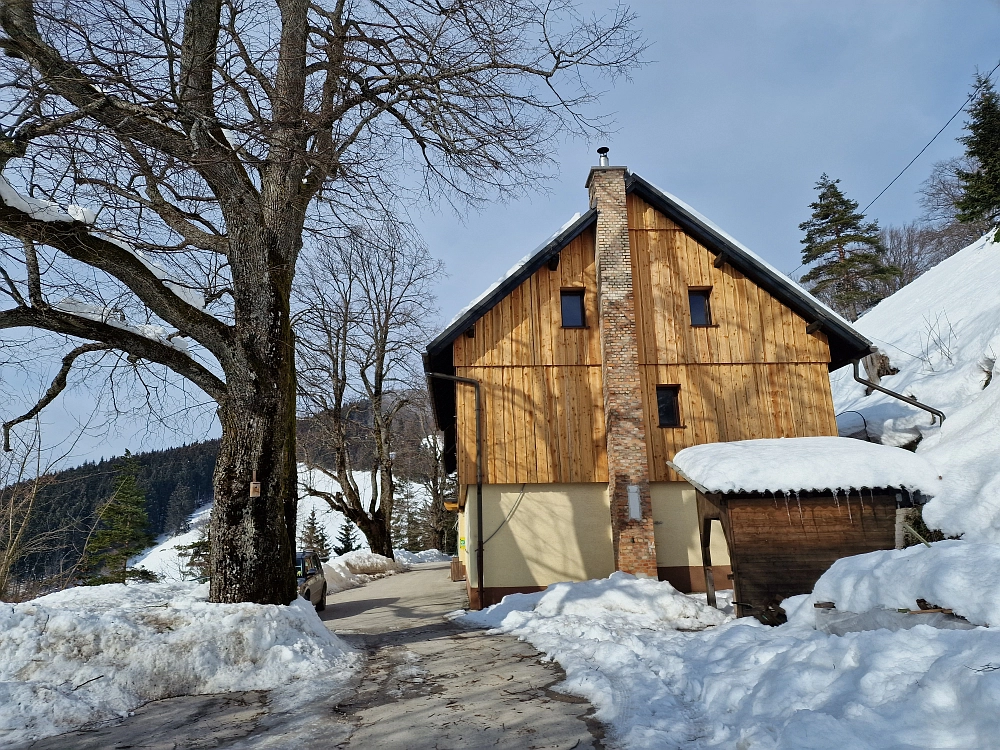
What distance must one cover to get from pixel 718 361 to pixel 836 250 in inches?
1305

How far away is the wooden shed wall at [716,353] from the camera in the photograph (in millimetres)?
14766

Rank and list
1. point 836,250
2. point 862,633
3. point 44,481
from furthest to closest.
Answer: point 836,250
point 44,481
point 862,633

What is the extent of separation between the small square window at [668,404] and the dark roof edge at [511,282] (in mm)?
4055

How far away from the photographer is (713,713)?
493 cm

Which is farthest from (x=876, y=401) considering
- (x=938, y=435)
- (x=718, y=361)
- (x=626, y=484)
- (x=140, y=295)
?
(x=140, y=295)

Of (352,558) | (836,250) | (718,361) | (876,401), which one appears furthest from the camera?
(836,250)

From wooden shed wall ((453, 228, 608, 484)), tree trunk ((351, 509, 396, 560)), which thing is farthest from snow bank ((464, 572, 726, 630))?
tree trunk ((351, 509, 396, 560))

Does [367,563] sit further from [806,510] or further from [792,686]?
[792,686]

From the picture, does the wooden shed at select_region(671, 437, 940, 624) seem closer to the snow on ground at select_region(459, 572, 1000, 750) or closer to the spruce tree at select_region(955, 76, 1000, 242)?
the snow on ground at select_region(459, 572, 1000, 750)

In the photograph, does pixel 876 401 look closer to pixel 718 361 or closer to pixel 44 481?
pixel 718 361

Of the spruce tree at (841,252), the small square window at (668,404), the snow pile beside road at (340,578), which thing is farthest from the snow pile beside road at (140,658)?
the spruce tree at (841,252)

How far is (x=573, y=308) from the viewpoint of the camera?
1549 cm

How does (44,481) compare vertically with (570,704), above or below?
→ above

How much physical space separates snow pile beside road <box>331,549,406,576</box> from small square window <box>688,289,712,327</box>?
16.1 metres
